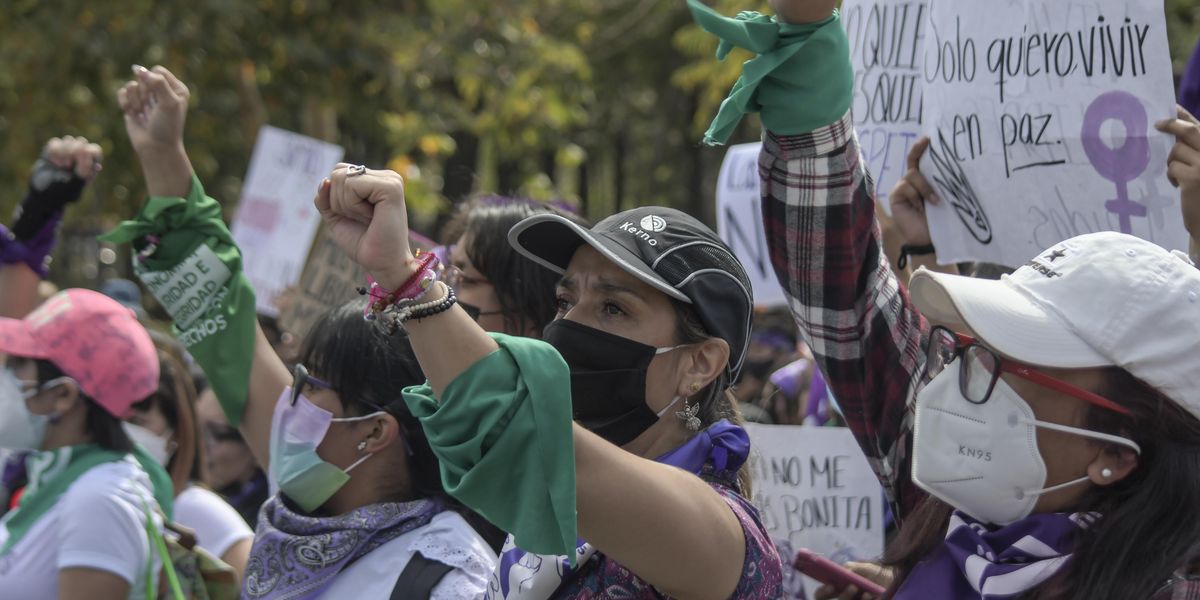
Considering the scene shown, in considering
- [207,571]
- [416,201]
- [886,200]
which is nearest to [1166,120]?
[886,200]

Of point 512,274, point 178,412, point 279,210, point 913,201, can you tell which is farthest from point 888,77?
point 279,210

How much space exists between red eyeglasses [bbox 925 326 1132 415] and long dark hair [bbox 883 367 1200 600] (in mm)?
32

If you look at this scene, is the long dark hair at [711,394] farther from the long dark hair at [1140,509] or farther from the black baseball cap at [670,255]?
the long dark hair at [1140,509]

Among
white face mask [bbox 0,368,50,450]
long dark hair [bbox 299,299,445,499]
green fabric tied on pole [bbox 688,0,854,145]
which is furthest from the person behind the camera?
white face mask [bbox 0,368,50,450]

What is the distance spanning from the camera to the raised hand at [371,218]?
5.77 ft

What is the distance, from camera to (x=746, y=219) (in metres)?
5.31

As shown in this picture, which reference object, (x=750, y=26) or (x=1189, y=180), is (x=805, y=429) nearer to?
(x=1189, y=180)

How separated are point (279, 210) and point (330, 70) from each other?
462 cm

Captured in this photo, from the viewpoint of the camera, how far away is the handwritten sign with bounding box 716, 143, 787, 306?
16.6 feet

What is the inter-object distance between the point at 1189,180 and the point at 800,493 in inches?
53.8

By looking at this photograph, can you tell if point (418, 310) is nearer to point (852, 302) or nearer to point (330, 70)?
point (852, 302)

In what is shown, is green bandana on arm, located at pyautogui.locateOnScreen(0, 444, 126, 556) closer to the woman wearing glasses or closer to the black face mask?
the woman wearing glasses

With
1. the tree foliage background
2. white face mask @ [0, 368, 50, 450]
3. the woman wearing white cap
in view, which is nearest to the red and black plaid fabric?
the woman wearing white cap

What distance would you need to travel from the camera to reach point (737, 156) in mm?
5543
